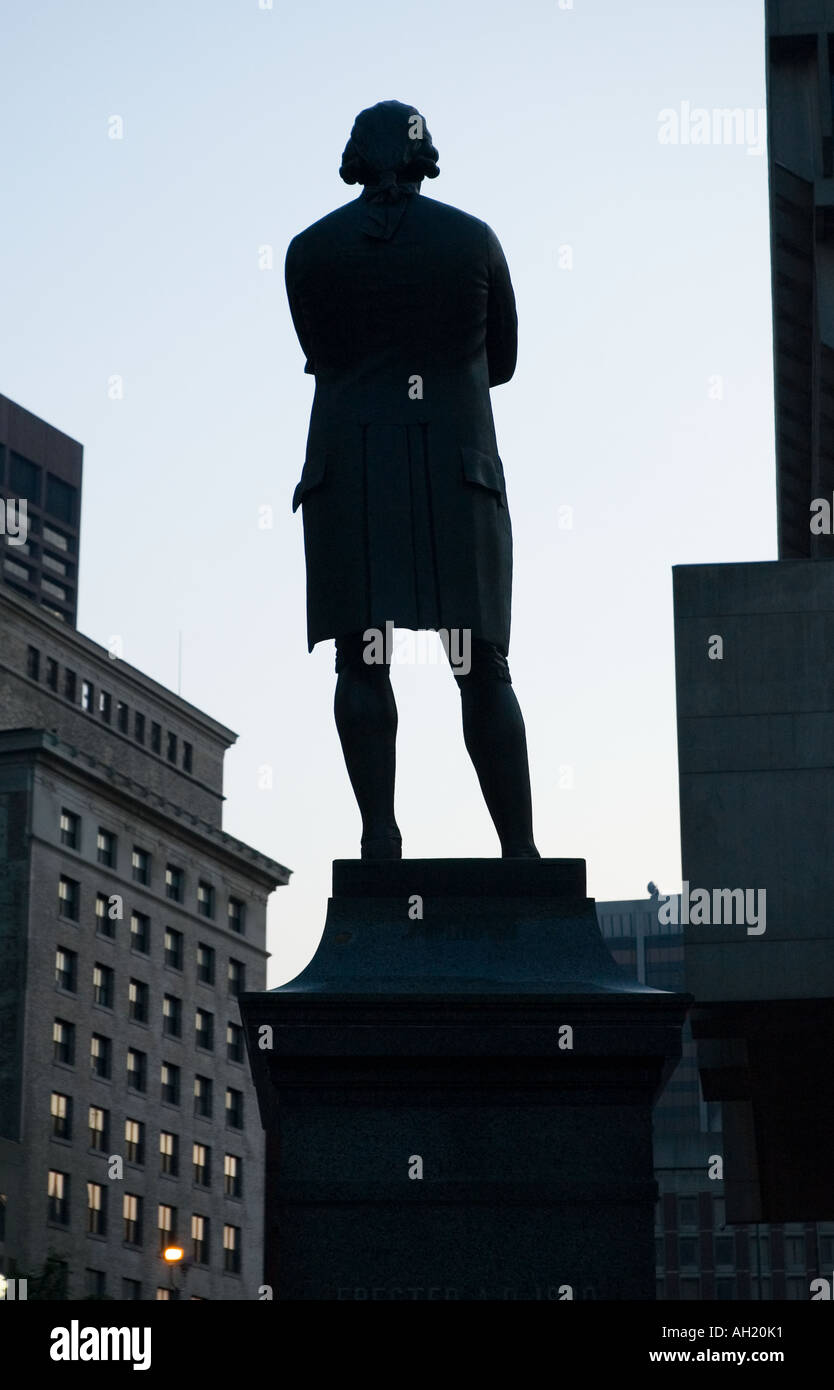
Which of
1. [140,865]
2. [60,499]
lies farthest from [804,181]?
[60,499]

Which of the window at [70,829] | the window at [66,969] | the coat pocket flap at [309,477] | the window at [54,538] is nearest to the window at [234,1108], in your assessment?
the window at [66,969]

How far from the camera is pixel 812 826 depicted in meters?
34.9

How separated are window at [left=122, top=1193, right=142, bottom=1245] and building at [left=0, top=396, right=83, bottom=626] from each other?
63.3 metres

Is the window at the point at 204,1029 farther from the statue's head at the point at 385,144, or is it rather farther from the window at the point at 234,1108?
the statue's head at the point at 385,144

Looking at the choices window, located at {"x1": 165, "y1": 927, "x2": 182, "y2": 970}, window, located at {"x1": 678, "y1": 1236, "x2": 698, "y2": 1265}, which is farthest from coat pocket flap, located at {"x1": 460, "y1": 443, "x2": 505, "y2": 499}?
window, located at {"x1": 678, "y1": 1236, "x2": 698, "y2": 1265}

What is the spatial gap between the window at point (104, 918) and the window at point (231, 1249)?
635 inches

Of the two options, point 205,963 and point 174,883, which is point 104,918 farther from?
point 205,963

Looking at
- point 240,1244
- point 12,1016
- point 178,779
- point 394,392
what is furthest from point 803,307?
point 178,779

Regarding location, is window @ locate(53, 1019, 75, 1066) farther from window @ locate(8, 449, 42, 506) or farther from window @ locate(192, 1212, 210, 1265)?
window @ locate(8, 449, 42, 506)

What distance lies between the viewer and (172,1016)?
10562 centimetres

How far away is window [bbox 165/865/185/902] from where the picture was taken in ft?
355

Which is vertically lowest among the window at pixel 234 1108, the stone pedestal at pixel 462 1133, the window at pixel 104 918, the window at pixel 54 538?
the stone pedestal at pixel 462 1133

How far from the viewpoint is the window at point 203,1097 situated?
4168 inches

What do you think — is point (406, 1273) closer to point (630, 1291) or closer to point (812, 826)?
point (630, 1291)
